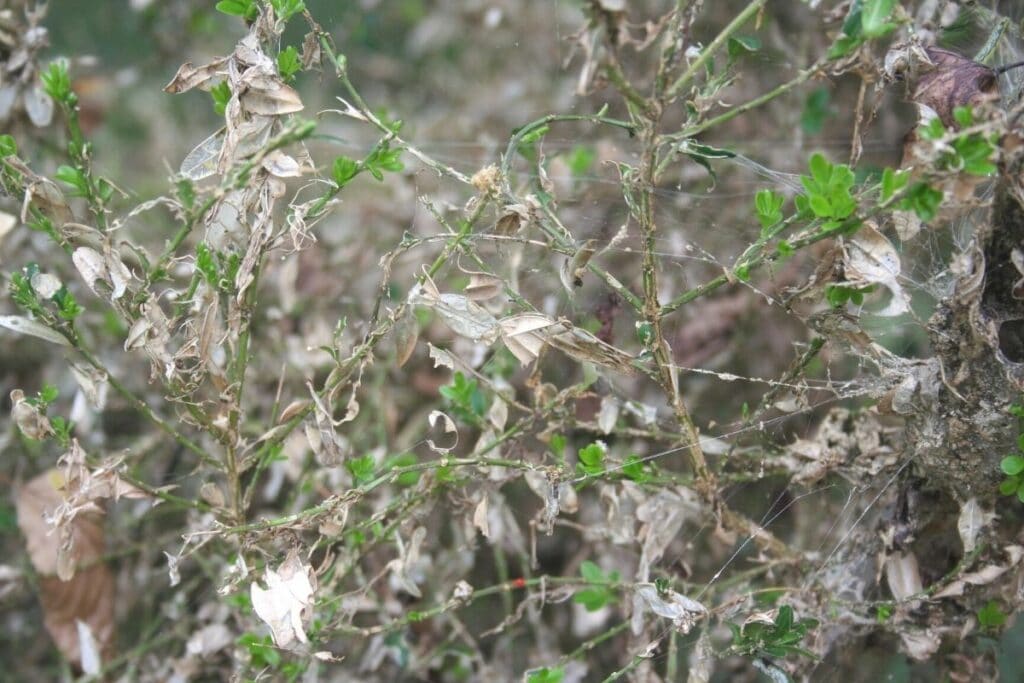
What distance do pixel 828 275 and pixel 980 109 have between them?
20cm

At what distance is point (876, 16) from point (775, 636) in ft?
1.99

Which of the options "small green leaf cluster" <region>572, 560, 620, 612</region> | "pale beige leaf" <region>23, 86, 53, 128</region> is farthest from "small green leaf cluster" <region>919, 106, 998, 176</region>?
"pale beige leaf" <region>23, 86, 53, 128</region>

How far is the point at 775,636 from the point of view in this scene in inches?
38.1

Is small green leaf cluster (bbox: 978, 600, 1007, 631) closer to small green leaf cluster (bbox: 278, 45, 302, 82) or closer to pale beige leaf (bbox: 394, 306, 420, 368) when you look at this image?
pale beige leaf (bbox: 394, 306, 420, 368)

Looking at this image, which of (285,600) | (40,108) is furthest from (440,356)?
(40,108)

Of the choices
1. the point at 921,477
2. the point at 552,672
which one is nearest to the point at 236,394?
the point at 552,672

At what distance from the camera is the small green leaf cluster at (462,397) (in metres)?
1.10

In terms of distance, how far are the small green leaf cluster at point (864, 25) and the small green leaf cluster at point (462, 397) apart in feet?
1.76

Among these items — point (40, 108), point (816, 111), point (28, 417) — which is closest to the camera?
point (28, 417)

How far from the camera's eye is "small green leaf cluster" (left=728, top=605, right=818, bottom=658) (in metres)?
0.96

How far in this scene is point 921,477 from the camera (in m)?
1.03

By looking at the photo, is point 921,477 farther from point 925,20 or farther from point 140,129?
point 140,129

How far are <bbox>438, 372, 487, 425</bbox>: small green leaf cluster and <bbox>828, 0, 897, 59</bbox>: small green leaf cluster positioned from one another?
0.54 meters

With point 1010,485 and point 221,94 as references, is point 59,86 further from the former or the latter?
point 1010,485
